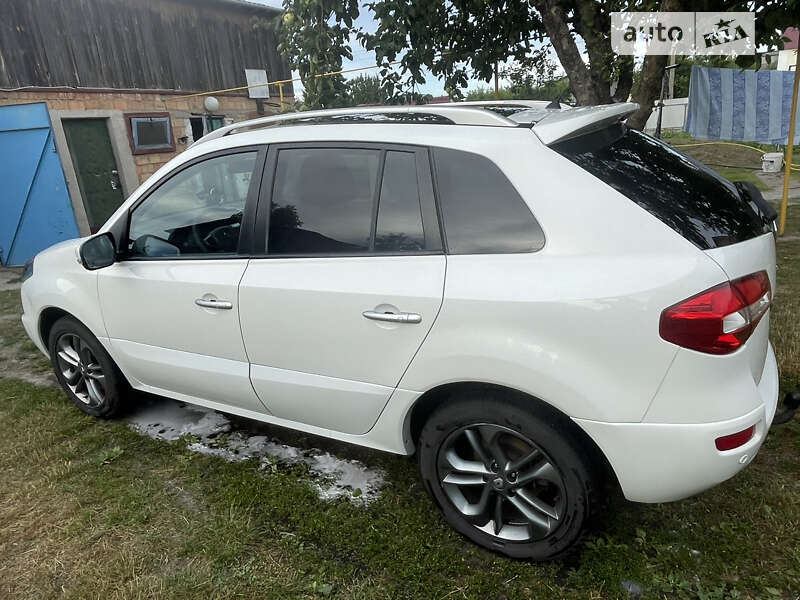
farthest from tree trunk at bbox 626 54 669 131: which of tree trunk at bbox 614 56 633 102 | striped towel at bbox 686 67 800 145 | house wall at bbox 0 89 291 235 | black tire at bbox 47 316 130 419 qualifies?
house wall at bbox 0 89 291 235

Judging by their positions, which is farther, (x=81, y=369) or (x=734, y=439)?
(x=81, y=369)

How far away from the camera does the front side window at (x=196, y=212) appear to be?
8.80 ft

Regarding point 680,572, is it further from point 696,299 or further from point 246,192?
point 246,192

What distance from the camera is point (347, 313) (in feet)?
7.24

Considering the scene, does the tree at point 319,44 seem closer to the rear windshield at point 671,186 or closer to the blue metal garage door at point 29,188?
the rear windshield at point 671,186

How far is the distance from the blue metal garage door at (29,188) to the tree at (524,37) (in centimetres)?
558

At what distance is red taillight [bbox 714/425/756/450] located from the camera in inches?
70.2

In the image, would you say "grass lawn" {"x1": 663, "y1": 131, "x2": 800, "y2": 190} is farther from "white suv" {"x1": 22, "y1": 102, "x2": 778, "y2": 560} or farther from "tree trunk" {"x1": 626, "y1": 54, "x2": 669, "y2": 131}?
"white suv" {"x1": 22, "y1": 102, "x2": 778, "y2": 560}

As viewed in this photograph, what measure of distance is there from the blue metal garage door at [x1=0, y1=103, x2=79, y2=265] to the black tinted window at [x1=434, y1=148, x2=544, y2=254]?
832 centimetres

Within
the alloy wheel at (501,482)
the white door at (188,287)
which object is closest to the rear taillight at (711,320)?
the alloy wheel at (501,482)

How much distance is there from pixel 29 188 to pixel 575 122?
928 cm

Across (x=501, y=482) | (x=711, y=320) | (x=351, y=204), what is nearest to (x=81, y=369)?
(x=351, y=204)

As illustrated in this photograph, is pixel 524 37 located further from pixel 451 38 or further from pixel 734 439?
pixel 734 439

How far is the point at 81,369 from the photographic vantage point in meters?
3.51
